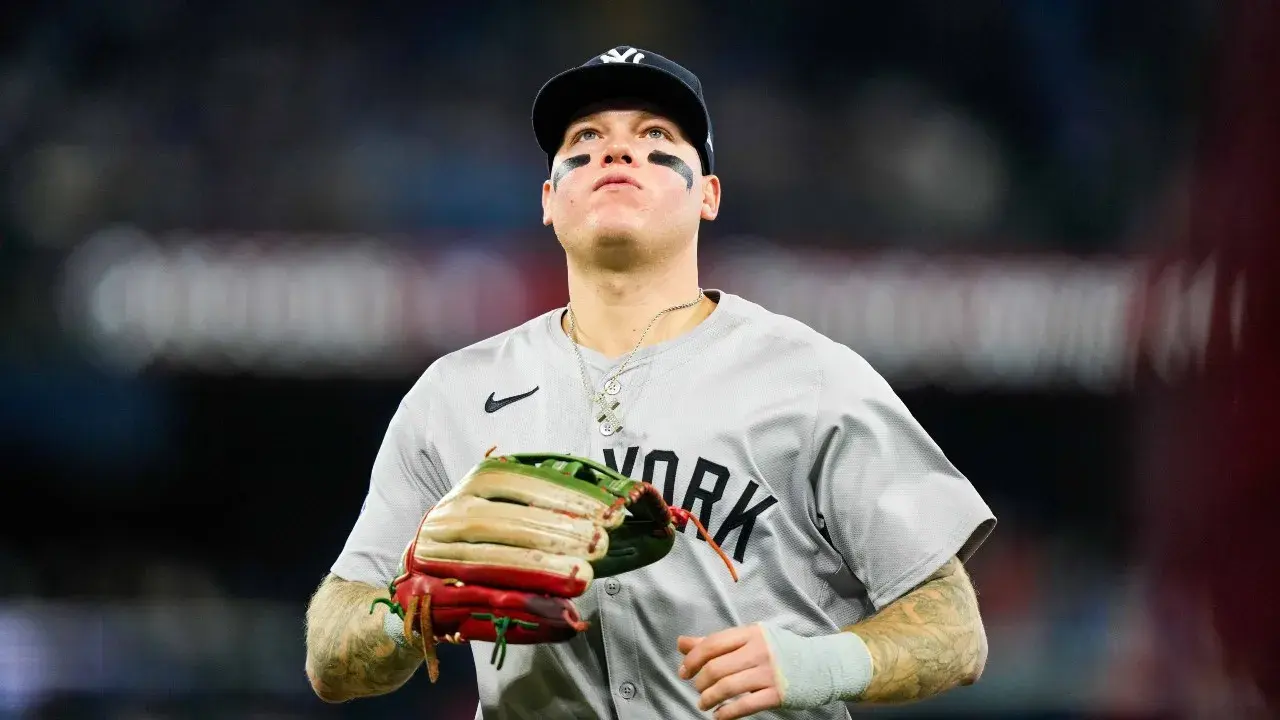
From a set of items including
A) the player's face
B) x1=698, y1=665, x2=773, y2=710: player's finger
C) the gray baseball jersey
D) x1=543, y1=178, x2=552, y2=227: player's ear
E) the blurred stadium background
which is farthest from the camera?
the blurred stadium background

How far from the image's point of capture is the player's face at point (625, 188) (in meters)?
1.46

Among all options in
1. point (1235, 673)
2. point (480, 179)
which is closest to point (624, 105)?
point (480, 179)

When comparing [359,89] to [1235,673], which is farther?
[359,89]

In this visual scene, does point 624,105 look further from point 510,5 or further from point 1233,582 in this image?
point 1233,582

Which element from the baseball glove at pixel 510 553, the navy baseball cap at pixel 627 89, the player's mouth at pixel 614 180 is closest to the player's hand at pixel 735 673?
the baseball glove at pixel 510 553

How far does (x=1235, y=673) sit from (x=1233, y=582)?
19cm

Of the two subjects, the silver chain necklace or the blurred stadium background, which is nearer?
the silver chain necklace

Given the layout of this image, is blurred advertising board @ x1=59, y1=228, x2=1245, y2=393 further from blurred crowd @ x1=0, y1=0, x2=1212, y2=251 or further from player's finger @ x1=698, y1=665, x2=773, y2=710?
player's finger @ x1=698, y1=665, x2=773, y2=710

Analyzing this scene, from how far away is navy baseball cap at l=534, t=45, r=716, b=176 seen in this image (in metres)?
1.50

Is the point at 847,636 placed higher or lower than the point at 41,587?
higher

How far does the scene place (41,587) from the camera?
274cm

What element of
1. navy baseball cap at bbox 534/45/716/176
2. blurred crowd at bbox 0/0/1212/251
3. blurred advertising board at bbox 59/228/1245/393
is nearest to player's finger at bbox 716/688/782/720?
navy baseball cap at bbox 534/45/716/176

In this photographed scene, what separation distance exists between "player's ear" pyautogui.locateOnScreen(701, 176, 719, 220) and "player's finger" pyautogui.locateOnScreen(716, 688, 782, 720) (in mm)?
693

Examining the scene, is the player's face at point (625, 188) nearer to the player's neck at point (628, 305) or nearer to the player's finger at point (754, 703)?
the player's neck at point (628, 305)
